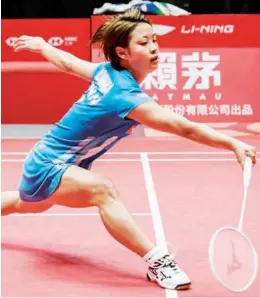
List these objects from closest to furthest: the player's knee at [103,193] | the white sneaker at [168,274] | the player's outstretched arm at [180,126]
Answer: the player's outstretched arm at [180,126] → the white sneaker at [168,274] → the player's knee at [103,193]

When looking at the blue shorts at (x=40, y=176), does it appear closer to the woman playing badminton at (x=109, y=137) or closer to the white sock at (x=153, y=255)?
the woman playing badminton at (x=109, y=137)

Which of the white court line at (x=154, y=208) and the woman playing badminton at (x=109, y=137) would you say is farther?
the white court line at (x=154, y=208)

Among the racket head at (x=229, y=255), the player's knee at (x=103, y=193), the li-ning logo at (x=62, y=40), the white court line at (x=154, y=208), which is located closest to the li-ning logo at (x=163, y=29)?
the li-ning logo at (x=62, y=40)

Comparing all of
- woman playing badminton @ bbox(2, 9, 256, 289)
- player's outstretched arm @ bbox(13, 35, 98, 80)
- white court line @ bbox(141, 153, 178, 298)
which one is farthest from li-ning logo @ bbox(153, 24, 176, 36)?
woman playing badminton @ bbox(2, 9, 256, 289)

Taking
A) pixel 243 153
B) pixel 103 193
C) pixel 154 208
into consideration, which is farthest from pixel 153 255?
pixel 154 208

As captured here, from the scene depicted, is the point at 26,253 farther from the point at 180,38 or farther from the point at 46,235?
the point at 180,38

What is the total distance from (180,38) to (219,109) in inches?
31.5

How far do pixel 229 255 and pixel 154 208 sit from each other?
1.78 meters

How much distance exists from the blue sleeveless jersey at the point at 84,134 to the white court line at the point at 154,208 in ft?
2.27

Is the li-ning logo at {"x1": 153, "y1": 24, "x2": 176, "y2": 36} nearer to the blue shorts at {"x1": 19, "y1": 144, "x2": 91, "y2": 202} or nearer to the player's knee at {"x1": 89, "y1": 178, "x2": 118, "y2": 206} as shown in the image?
the blue shorts at {"x1": 19, "y1": 144, "x2": 91, "y2": 202}

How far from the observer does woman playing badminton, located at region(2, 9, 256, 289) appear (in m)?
3.95

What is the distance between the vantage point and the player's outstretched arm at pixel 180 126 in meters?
3.73

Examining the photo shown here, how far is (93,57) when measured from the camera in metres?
8.88

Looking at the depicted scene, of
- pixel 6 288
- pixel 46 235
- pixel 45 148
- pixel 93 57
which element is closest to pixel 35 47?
pixel 45 148
